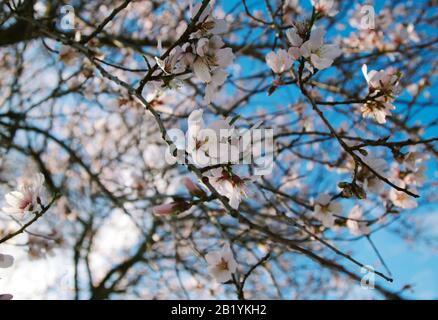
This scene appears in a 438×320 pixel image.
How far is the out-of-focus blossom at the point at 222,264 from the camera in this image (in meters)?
1.53

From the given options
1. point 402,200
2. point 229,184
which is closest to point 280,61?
point 229,184

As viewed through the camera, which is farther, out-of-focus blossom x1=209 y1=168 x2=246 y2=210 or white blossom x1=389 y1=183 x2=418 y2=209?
white blossom x1=389 y1=183 x2=418 y2=209

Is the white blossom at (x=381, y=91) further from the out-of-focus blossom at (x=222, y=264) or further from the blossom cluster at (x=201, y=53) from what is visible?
the out-of-focus blossom at (x=222, y=264)

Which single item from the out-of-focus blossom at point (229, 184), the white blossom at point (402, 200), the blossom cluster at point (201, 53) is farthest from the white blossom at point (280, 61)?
the white blossom at point (402, 200)

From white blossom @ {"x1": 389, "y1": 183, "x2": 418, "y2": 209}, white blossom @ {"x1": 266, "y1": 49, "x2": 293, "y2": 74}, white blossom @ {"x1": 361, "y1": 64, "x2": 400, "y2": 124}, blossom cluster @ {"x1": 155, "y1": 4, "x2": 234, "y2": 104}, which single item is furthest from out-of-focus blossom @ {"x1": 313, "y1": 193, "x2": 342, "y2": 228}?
blossom cluster @ {"x1": 155, "y1": 4, "x2": 234, "y2": 104}

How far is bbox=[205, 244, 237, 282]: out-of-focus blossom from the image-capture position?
1526 millimetres

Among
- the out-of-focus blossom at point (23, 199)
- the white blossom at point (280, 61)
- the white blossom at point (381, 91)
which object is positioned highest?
the white blossom at point (280, 61)

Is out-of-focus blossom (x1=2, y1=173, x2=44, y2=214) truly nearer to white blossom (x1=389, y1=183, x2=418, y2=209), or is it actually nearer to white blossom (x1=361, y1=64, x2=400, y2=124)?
white blossom (x1=361, y1=64, x2=400, y2=124)

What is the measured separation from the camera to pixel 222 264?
1571 mm

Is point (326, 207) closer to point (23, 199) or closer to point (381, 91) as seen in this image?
point (381, 91)

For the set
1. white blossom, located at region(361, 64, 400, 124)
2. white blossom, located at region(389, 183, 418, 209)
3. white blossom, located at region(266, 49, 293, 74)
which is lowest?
white blossom, located at region(389, 183, 418, 209)

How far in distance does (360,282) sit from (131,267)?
591 cm
